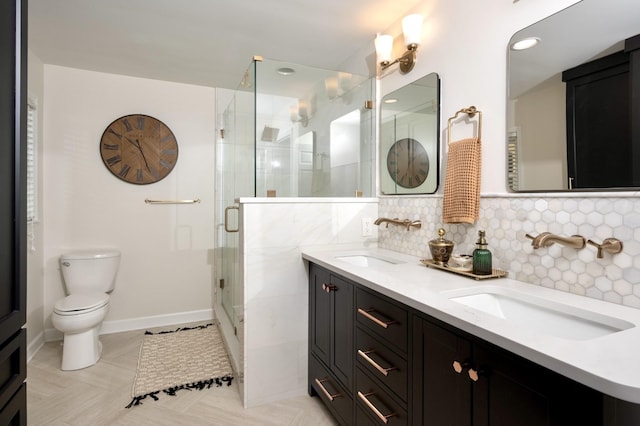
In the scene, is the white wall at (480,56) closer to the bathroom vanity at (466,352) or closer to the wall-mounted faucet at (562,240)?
the wall-mounted faucet at (562,240)

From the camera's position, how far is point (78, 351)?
243 centimetres

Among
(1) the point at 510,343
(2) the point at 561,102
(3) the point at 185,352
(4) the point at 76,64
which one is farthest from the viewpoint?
(4) the point at 76,64

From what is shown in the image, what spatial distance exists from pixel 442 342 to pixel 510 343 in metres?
0.27

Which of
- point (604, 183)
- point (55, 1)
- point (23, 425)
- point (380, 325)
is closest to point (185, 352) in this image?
point (23, 425)

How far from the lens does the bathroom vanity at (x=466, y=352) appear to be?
687mm

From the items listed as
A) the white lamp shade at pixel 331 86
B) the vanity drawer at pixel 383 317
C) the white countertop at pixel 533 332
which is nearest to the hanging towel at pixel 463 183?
the white countertop at pixel 533 332

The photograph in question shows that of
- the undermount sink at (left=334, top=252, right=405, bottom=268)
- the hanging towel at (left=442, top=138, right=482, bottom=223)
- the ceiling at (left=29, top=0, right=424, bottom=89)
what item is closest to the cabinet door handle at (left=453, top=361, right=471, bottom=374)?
the hanging towel at (left=442, top=138, right=482, bottom=223)

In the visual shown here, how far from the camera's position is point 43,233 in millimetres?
2883

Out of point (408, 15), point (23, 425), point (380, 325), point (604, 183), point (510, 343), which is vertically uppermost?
point (408, 15)

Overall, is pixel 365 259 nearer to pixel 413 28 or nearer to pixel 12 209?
pixel 413 28

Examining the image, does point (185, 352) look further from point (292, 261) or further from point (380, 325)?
point (380, 325)

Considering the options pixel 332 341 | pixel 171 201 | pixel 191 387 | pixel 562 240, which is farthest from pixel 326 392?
pixel 171 201

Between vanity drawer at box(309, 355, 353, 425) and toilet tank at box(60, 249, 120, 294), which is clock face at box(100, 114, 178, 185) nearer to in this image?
toilet tank at box(60, 249, 120, 294)

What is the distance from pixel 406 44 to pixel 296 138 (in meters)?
0.86
